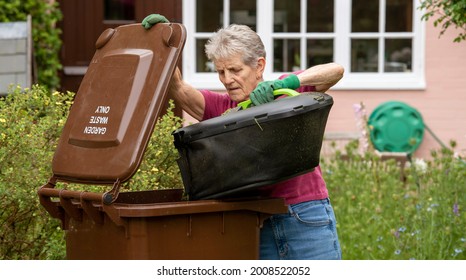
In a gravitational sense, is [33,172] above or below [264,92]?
below

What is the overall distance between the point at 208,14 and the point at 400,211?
426cm

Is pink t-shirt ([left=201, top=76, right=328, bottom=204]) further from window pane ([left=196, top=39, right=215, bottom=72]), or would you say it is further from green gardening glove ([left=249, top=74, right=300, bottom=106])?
window pane ([left=196, top=39, right=215, bottom=72])

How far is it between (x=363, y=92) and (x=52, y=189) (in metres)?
6.62

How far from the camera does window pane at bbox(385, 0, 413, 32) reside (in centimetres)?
1012

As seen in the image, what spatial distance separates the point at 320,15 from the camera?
1012 cm

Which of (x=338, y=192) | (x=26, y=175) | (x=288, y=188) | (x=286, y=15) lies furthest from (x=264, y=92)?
(x=286, y=15)

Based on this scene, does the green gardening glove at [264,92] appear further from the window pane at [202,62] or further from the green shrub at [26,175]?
the window pane at [202,62]

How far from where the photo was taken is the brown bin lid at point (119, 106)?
11.1 feet

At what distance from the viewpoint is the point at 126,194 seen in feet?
12.4

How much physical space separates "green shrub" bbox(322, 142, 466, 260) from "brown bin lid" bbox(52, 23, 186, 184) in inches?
99.0

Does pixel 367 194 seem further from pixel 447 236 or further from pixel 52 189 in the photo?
pixel 52 189

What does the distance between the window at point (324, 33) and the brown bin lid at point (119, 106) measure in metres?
6.37

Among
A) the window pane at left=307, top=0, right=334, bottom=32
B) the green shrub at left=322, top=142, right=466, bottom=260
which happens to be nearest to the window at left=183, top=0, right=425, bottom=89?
the window pane at left=307, top=0, right=334, bottom=32

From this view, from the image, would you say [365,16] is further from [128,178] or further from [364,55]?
[128,178]
